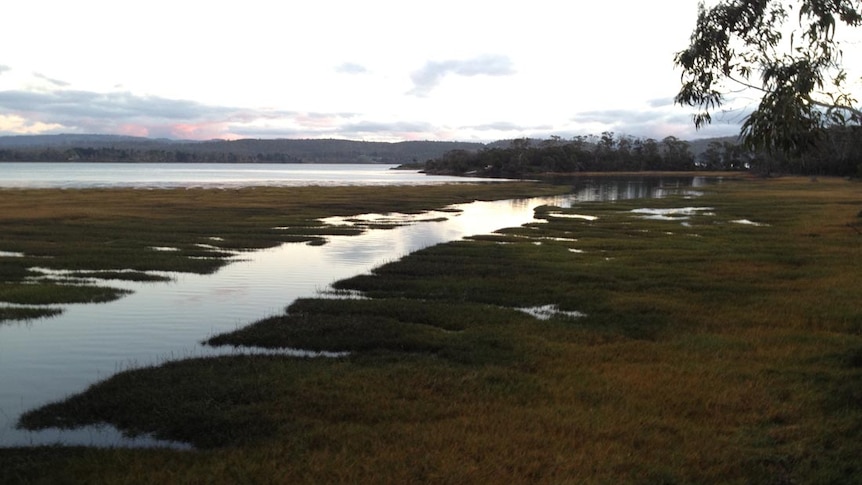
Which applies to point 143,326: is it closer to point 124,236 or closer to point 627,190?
point 124,236

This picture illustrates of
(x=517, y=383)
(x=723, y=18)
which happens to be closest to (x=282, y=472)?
(x=517, y=383)

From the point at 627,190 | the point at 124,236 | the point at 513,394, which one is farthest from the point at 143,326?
the point at 627,190

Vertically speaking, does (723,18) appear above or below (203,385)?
above

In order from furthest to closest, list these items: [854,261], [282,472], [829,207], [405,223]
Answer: [829,207], [405,223], [854,261], [282,472]

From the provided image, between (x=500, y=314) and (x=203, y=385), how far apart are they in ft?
27.7

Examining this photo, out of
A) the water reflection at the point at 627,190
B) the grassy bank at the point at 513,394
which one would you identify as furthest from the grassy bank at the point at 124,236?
the water reflection at the point at 627,190

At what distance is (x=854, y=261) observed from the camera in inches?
1090

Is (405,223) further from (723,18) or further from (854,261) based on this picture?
(723,18)

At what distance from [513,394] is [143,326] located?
1056cm

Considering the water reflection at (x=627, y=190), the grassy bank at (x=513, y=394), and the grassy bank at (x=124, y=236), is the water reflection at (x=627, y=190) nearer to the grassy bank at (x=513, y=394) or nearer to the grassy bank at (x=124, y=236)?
the grassy bank at (x=124, y=236)

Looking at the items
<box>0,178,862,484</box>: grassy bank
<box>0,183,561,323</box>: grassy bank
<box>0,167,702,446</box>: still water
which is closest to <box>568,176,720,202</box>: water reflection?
<box>0,183,561,323</box>: grassy bank

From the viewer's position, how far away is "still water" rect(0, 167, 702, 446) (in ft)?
41.3

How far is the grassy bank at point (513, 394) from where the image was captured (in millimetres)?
8930

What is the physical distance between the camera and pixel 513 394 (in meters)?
11.9
